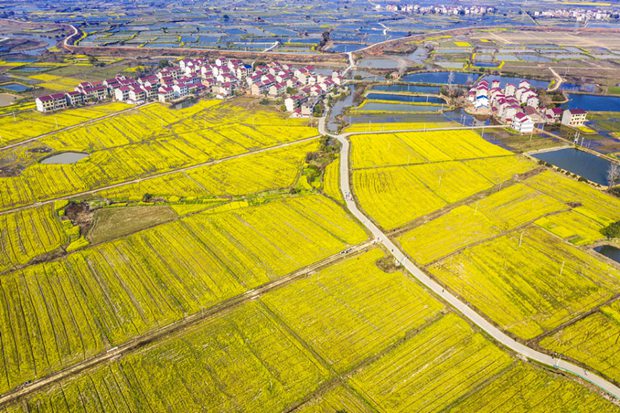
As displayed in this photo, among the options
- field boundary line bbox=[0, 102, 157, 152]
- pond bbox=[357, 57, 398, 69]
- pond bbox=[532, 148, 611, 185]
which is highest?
pond bbox=[357, 57, 398, 69]

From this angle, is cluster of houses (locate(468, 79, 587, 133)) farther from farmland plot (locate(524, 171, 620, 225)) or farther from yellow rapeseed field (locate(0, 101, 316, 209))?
yellow rapeseed field (locate(0, 101, 316, 209))

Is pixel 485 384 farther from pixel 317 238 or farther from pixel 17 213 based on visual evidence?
pixel 17 213

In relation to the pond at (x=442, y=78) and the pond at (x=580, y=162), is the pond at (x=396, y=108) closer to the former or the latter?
the pond at (x=442, y=78)

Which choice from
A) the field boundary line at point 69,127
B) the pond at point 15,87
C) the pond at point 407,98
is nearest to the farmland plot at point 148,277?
the field boundary line at point 69,127

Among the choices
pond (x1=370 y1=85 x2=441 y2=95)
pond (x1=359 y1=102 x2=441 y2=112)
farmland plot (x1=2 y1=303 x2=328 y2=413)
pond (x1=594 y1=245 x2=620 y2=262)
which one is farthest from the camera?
pond (x1=370 y1=85 x2=441 y2=95)

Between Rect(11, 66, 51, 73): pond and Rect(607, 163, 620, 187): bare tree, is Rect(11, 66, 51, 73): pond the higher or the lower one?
the higher one

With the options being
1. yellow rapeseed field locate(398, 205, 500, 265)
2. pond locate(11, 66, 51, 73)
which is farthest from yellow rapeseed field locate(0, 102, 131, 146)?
yellow rapeseed field locate(398, 205, 500, 265)

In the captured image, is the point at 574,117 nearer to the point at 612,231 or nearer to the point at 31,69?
the point at 612,231
